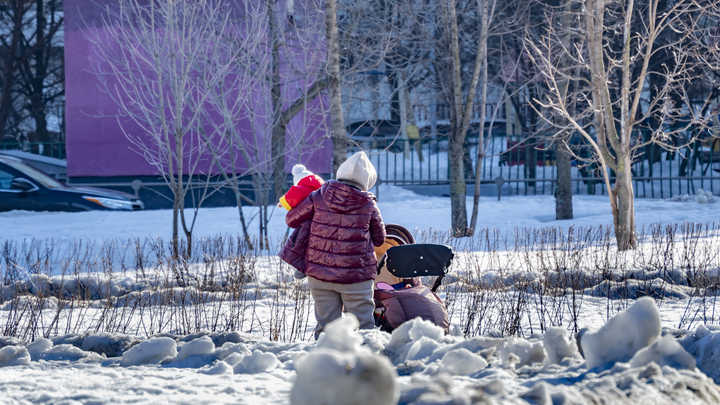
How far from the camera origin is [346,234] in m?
4.05

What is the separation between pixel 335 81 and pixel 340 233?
17.8ft

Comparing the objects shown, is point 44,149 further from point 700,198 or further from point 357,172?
point 357,172

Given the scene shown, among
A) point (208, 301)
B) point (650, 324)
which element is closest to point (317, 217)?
point (650, 324)

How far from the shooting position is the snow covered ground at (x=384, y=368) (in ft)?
6.56

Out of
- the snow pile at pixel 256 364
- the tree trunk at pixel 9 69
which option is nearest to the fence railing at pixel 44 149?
the tree trunk at pixel 9 69

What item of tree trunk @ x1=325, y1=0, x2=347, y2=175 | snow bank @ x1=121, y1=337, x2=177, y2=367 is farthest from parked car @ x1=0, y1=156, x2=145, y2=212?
snow bank @ x1=121, y1=337, x2=177, y2=367

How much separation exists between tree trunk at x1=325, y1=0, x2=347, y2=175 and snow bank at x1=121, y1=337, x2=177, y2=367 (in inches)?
229

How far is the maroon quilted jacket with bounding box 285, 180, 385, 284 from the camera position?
159 inches

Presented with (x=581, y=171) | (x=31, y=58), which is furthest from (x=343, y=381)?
(x=31, y=58)

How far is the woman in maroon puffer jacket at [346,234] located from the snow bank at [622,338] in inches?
68.9

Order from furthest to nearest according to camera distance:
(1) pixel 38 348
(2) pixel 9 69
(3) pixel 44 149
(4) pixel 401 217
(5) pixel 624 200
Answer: (3) pixel 44 149 < (2) pixel 9 69 < (4) pixel 401 217 < (5) pixel 624 200 < (1) pixel 38 348

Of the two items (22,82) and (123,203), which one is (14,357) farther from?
(22,82)

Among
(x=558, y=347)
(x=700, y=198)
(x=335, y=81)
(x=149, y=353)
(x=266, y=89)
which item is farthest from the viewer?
(x=700, y=198)

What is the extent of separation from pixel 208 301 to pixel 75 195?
7.59 m
